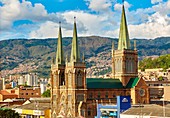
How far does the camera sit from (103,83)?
134 metres

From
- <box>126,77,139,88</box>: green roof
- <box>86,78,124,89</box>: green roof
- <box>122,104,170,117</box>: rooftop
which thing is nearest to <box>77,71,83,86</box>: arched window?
<box>86,78,124,89</box>: green roof

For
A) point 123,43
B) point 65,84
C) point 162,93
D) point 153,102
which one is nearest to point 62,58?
point 65,84

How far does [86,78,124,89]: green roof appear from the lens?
13225 centimetres

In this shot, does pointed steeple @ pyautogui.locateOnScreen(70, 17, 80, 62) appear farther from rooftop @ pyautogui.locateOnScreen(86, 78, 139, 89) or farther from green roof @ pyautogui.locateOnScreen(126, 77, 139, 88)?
green roof @ pyautogui.locateOnScreen(126, 77, 139, 88)

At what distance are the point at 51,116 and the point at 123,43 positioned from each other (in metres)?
32.2

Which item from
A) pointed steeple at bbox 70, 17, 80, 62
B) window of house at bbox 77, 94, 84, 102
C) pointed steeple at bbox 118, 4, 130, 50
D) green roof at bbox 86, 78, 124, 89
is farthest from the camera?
pointed steeple at bbox 118, 4, 130, 50

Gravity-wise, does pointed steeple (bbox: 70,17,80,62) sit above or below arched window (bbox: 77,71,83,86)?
above

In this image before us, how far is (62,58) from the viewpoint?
13938 cm

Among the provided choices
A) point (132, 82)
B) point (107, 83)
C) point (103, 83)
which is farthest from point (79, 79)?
point (132, 82)

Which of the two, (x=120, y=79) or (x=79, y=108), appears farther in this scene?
(x=120, y=79)

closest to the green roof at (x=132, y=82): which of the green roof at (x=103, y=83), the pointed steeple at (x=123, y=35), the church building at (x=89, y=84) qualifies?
the church building at (x=89, y=84)

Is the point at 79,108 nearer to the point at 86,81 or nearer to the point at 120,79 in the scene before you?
the point at 86,81

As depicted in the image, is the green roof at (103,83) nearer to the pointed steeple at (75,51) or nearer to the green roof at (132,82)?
the green roof at (132,82)

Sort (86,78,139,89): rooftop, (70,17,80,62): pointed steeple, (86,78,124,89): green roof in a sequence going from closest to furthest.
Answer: (70,17,80,62): pointed steeple → (86,78,124,89): green roof → (86,78,139,89): rooftop
